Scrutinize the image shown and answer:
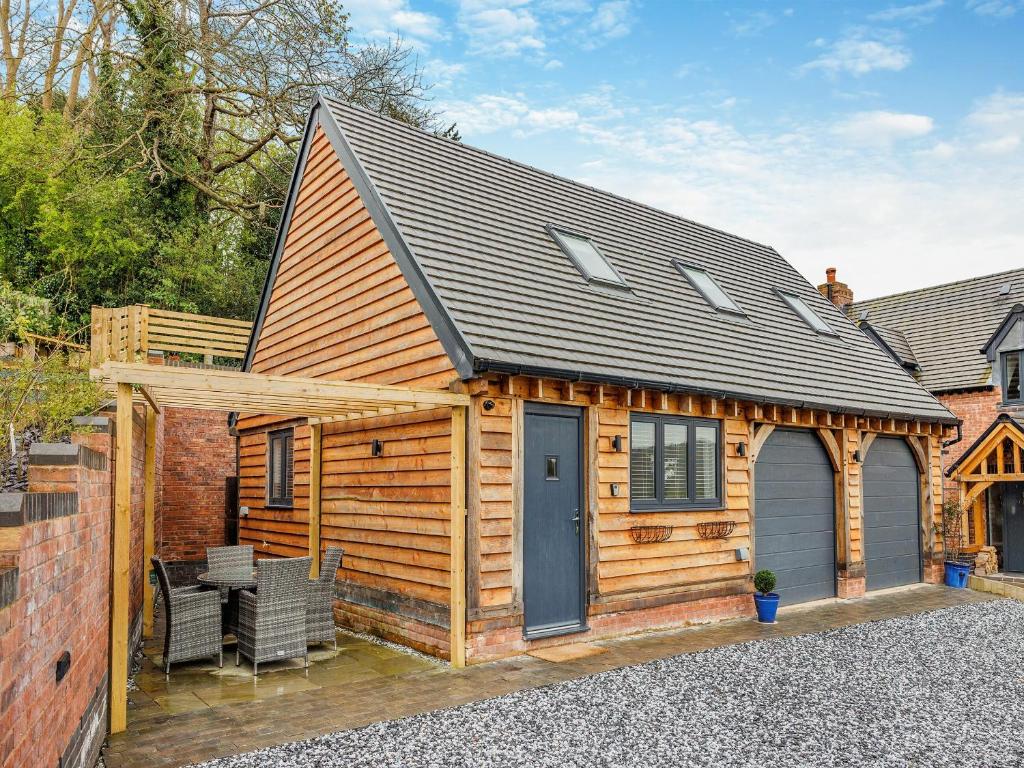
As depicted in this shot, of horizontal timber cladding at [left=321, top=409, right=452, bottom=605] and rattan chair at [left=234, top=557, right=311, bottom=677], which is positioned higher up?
horizontal timber cladding at [left=321, top=409, right=452, bottom=605]

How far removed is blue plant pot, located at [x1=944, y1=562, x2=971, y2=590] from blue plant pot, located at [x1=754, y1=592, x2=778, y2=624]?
17.2 feet

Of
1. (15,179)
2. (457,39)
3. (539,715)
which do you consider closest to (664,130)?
(457,39)

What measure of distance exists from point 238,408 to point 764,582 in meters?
6.52

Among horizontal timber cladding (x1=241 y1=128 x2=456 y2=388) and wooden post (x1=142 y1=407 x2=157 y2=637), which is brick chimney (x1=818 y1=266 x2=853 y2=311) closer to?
horizontal timber cladding (x1=241 y1=128 x2=456 y2=388)

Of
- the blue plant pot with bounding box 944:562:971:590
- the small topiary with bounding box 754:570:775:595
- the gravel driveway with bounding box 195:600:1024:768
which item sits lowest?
the blue plant pot with bounding box 944:562:971:590

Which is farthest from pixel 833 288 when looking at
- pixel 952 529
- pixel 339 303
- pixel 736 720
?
pixel 736 720

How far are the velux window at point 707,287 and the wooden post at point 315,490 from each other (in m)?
6.23

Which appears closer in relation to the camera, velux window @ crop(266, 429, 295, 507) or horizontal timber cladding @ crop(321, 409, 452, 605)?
horizontal timber cladding @ crop(321, 409, 452, 605)

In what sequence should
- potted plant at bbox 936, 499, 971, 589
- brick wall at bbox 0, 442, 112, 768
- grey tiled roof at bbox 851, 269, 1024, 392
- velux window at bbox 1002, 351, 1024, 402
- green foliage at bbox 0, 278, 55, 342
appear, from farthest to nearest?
grey tiled roof at bbox 851, 269, 1024, 392 < velux window at bbox 1002, 351, 1024, 402 < potted plant at bbox 936, 499, 971, 589 < green foliage at bbox 0, 278, 55, 342 < brick wall at bbox 0, 442, 112, 768

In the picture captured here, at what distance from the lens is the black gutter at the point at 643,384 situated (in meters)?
7.09

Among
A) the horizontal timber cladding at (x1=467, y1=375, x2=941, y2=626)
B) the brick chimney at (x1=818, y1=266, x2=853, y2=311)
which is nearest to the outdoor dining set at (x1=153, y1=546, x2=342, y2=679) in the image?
the horizontal timber cladding at (x1=467, y1=375, x2=941, y2=626)

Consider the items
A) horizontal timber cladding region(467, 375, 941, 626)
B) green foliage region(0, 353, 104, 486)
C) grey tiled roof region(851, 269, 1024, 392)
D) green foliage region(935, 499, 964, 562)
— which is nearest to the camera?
green foliage region(0, 353, 104, 486)

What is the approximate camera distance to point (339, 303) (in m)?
9.90

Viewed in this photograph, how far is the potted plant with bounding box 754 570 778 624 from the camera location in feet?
30.5
